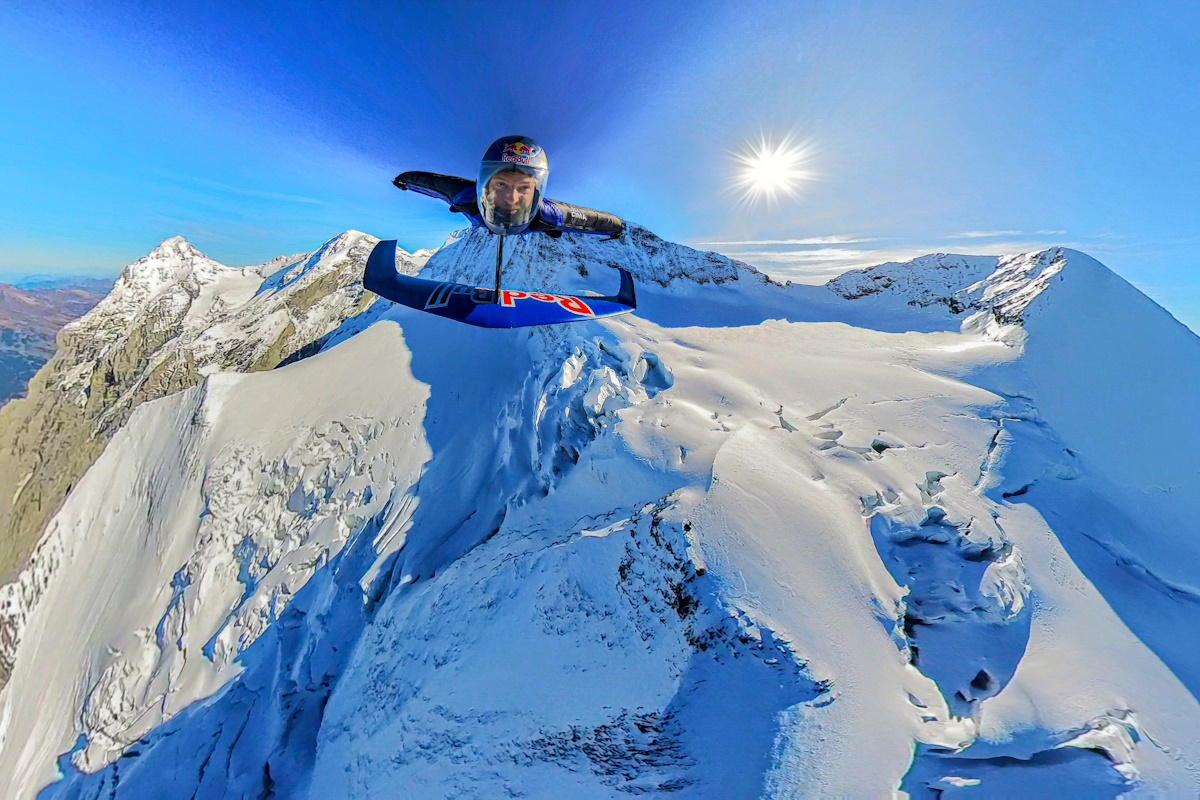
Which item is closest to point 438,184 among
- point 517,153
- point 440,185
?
point 440,185

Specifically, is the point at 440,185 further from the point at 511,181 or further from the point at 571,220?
the point at 571,220

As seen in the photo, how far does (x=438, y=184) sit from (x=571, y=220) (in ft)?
10.3

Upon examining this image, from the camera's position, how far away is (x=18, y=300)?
132875 mm

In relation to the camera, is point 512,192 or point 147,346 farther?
point 147,346

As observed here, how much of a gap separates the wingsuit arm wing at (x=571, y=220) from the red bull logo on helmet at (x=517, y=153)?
91 cm

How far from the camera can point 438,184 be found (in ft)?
29.0

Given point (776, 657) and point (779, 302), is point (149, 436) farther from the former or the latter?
point (779, 302)

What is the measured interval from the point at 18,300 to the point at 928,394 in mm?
241964

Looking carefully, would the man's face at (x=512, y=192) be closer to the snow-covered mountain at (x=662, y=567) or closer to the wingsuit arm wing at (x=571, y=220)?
the wingsuit arm wing at (x=571, y=220)

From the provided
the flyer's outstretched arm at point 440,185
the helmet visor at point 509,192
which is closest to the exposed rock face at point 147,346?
the flyer's outstretched arm at point 440,185

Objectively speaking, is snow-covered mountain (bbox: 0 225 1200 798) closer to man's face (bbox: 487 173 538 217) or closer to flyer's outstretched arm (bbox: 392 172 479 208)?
man's face (bbox: 487 173 538 217)

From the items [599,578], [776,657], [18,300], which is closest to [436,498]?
[599,578]

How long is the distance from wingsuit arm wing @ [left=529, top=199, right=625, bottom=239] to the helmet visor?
39cm

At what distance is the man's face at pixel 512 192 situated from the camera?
7.33 m
